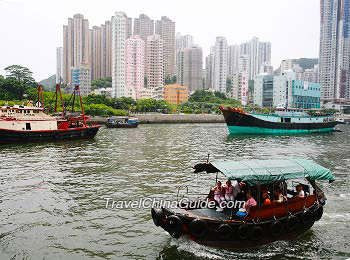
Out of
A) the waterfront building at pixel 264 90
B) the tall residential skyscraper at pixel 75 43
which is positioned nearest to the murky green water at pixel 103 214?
the waterfront building at pixel 264 90

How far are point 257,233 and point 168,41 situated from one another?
631 feet

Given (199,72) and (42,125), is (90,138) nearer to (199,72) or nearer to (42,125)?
(42,125)

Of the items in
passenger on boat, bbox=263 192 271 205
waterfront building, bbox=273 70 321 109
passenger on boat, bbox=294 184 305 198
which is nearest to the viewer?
passenger on boat, bbox=263 192 271 205

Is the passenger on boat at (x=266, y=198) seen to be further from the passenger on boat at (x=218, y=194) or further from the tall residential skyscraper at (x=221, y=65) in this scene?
the tall residential skyscraper at (x=221, y=65)

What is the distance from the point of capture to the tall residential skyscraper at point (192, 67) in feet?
572

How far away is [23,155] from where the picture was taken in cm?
2936

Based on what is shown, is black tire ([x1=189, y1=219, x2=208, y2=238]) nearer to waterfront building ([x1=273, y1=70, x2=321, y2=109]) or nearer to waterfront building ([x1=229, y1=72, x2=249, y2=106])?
waterfront building ([x1=273, y1=70, x2=321, y2=109])

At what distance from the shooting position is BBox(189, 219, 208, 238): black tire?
10.0 m

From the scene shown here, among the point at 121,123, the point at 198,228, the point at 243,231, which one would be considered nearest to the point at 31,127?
the point at 121,123

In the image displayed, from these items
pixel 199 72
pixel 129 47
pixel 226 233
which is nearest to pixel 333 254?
pixel 226 233

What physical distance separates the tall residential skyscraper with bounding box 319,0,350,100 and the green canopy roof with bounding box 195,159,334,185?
536ft

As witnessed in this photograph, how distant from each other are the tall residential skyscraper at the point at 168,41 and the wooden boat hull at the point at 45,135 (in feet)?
483

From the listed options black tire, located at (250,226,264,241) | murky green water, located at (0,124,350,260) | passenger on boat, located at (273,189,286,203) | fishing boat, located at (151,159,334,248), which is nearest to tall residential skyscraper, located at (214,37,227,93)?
murky green water, located at (0,124,350,260)

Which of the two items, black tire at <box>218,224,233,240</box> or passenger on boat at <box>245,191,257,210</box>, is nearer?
black tire at <box>218,224,233,240</box>
